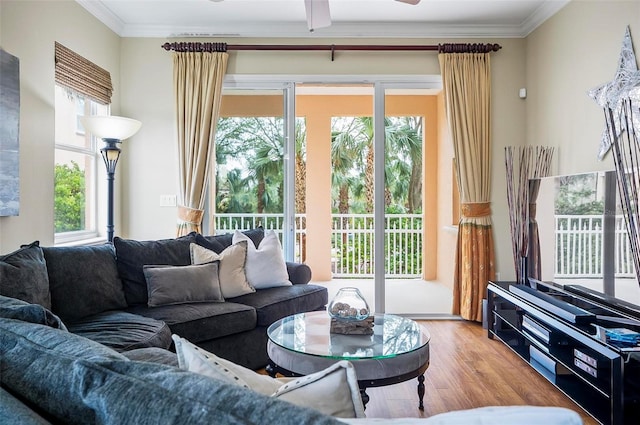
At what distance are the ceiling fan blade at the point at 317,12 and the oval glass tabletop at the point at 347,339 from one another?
1.91 m

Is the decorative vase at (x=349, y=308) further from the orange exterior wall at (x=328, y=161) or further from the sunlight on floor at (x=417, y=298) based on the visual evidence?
the orange exterior wall at (x=328, y=161)

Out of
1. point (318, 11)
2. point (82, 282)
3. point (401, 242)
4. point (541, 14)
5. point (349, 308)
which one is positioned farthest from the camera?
point (401, 242)

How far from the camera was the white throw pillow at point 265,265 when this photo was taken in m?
3.35

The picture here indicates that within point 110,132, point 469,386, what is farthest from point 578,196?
point 110,132

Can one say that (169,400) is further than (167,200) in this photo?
No

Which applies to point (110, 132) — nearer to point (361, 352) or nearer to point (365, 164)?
point (361, 352)

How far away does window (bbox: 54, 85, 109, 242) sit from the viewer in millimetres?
3455

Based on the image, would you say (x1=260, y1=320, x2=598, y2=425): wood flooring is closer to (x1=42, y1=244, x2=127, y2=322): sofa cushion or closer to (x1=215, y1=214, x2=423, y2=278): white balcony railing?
(x1=42, y1=244, x2=127, y2=322): sofa cushion

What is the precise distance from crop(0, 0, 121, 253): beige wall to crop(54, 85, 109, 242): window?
0.21 meters

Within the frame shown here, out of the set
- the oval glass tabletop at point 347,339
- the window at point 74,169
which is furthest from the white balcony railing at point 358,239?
the oval glass tabletop at point 347,339

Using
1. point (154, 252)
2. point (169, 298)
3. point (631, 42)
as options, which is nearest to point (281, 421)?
point (169, 298)

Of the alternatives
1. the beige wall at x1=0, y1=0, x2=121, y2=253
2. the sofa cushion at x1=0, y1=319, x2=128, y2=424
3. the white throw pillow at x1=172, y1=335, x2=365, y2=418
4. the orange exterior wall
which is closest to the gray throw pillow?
the beige wall at x1=0, y1=0, x2=121, y2=253

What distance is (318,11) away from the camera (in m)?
2.70

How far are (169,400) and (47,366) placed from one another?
12.3 inches
